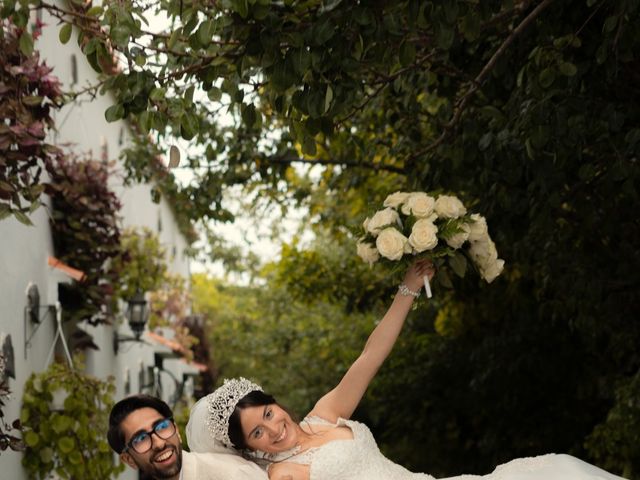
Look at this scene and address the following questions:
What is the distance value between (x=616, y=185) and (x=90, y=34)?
13.5 ft

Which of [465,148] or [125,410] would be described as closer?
[125,410]

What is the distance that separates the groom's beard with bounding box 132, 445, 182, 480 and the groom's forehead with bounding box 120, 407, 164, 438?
119 millimetres

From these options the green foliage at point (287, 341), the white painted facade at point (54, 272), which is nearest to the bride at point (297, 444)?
the white painted facade at point (54, 272)

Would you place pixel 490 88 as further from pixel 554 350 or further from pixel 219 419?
pixel 554 350

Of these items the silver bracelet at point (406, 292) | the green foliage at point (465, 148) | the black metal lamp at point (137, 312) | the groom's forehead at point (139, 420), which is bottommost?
the groom's forehead at point (139, 420)

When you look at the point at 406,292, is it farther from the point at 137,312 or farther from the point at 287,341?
the point at 287,341

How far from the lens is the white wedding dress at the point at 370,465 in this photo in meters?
5.18

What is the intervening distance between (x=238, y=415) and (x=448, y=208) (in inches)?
58.2

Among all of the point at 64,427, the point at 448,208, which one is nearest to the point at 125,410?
the point at 448,208

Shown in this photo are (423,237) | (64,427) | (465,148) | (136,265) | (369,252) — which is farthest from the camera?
(136,265)

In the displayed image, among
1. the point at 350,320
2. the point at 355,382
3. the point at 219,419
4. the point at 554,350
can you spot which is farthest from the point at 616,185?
the point at 350,320

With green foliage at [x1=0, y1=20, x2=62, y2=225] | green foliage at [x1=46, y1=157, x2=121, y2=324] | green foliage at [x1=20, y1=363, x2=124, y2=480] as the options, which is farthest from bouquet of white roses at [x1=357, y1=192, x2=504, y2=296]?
green foliage at [x1=46, y1=157, x2=121, y2=324]

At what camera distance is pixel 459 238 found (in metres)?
5.74

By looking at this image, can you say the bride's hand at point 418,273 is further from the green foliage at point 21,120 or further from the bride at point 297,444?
the green foliage at point 21,120
